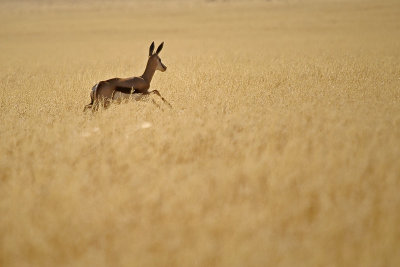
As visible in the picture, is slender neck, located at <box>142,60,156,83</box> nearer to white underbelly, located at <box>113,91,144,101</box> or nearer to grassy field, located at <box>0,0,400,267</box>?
white underbelly, located at <box>113,91,144,101</box>

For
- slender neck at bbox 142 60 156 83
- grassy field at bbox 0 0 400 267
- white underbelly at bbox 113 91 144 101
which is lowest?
grassy field at bbox 0 0 400 267

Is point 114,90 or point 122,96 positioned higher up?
point 114,90

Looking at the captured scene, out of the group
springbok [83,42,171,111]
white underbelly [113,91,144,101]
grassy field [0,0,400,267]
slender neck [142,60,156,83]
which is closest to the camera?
grassy field [0,0,400,267]

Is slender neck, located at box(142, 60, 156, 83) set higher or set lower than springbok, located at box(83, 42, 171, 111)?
higher

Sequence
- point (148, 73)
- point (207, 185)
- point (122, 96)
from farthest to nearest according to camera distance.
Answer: point (148, 73) < point (122, 96) < point (207, 185)

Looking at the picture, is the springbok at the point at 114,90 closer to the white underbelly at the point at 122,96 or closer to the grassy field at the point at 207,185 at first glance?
the white underbelly at the point at 122,96

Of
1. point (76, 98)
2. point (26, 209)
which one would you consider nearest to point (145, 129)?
point (26, 209)

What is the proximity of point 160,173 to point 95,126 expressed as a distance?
278cm

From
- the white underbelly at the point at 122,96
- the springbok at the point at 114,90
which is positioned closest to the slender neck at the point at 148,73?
the springbok at the point at 114,90

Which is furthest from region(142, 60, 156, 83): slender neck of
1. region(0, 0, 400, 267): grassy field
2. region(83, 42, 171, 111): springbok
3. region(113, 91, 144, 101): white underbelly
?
region(0, 0, 400, 267): grassy field

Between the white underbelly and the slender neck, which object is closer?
the white underbelly

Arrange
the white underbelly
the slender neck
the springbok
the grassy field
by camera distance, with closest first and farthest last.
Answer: the grassy field, the springbok, the white underbelly, the slender neck

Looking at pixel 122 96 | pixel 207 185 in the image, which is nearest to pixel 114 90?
pixel 122 96

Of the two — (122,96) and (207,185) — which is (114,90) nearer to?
(122,96)
